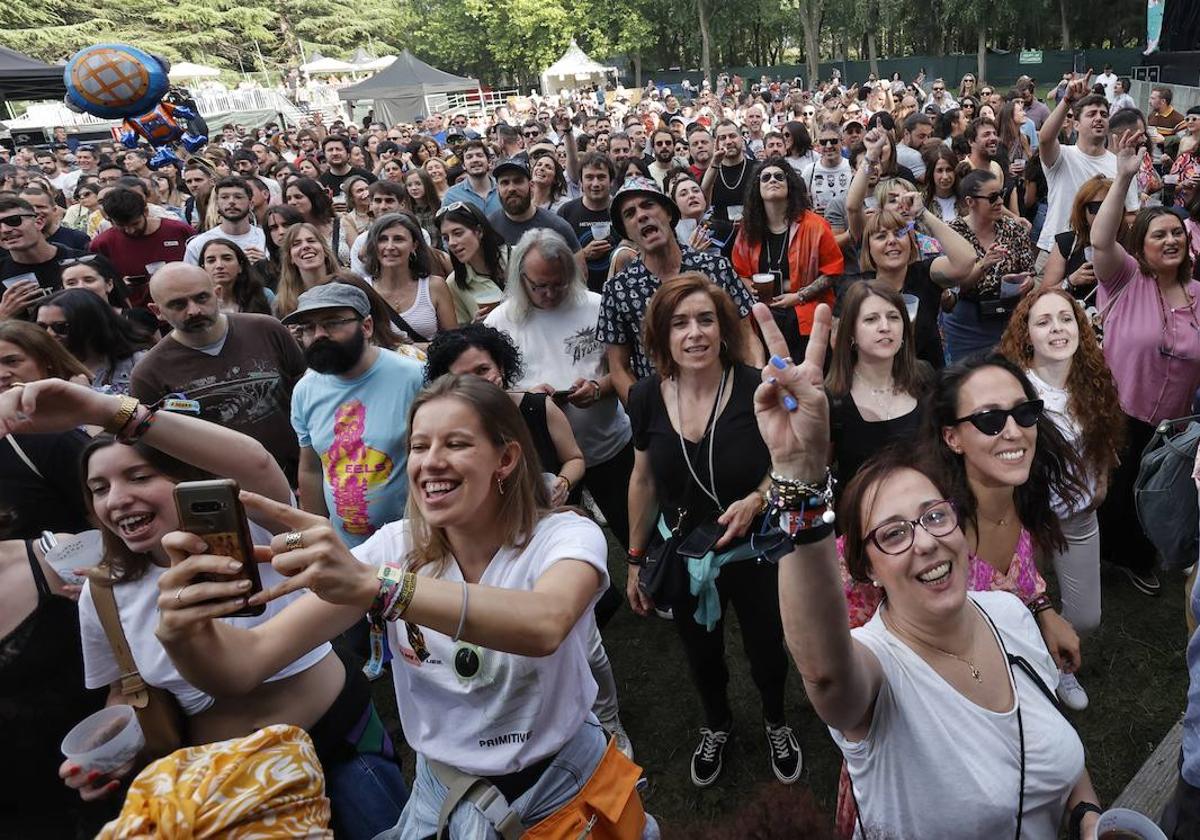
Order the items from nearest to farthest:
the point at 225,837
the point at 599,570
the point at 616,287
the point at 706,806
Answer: the point at 225,837 < the point at 599,570 < the point at 706,806 < the point at 616,287

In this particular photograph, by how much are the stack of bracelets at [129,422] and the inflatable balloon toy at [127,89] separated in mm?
11631

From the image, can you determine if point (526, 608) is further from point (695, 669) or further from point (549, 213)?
point (549, 213)


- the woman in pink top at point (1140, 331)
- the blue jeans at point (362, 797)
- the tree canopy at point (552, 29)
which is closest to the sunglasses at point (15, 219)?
the blue jeans at point (362, 797)

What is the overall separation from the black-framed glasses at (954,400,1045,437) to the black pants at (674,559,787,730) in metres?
0.90

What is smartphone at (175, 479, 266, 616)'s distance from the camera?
4.67 feet

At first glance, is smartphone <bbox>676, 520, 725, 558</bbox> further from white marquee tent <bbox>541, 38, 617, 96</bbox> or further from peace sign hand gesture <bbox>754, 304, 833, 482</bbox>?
white marquee tent <bbox>541, 38, 617, 96</bbox>

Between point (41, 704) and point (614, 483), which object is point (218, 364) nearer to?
point (41, 704)

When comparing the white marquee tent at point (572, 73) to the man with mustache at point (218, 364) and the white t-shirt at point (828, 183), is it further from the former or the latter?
the man with mustache at point (218, 364)

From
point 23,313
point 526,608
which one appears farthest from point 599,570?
point 23,313

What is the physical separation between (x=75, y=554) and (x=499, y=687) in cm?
127

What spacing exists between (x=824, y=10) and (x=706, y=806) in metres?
47.3

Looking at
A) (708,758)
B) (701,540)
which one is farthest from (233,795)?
(708,758)

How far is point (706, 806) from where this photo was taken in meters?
3.03

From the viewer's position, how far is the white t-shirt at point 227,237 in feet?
17.5
